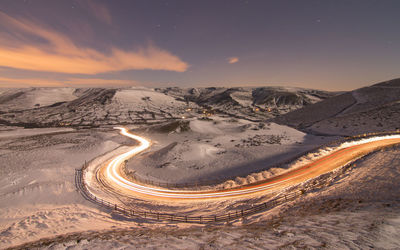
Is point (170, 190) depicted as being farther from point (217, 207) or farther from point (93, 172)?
point (93, 172)

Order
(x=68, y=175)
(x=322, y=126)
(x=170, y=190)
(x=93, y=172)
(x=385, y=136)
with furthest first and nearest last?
(x=322, y=126)
(x=385, y=136)
(x=93, y=172)
(x=68, y=175)
(x=170, y=190)

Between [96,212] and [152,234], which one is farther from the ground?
[152,234]

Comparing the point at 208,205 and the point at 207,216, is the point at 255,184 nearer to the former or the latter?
the point at 208,205

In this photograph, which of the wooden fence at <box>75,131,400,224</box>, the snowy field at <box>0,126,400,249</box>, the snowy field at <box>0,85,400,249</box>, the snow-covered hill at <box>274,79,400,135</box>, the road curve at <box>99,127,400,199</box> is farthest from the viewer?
the snow-covered hill at <box>274,79,400,135</box>

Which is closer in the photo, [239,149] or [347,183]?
[347,183]

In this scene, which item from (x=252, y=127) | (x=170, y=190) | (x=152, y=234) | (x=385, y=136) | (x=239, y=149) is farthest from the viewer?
(x=252, y=127)

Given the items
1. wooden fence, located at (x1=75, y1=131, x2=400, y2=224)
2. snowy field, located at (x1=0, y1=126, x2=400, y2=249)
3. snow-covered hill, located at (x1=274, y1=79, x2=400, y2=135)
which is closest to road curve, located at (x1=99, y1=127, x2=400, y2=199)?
wooden fence, located at (x1=75, y1=131, x2=400, y2=224)

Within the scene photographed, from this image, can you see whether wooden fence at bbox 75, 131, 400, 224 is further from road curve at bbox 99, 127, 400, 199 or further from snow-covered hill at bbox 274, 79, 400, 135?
snow-covered hill at bbox 274, 79, 400, 135

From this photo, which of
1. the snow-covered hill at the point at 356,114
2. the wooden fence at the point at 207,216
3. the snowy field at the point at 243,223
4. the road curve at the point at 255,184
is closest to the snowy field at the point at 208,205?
the snowy field at the point at 243,223

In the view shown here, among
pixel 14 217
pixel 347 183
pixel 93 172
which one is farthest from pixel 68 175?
pixel 347 183

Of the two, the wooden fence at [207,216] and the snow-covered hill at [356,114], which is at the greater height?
the snow-covered hill at [356,114]

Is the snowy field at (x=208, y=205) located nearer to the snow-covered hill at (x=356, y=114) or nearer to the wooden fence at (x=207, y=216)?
the wooden fence at (x=207, y=216)
